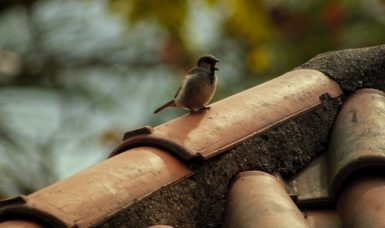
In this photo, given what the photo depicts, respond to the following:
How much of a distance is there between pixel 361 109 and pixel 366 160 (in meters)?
0.54

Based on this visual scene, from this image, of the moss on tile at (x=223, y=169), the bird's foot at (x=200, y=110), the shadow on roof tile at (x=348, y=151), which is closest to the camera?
the moss on tile at (x=223, y=169)

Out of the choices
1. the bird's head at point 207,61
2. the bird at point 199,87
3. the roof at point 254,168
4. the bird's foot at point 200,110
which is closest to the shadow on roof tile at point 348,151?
the roof at point 254,168

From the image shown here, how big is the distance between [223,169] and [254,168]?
0.55 ft

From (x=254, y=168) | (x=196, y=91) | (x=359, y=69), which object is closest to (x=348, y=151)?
(x=254, y=168)

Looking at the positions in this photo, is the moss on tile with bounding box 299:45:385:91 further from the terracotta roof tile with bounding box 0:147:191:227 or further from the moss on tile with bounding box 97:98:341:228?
the terracotta roof tile with bounding box 0:147:191:227

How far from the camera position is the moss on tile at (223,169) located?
3.35m

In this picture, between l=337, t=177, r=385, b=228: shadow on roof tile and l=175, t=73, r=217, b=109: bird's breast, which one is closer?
l=337, t=177, r=385, b=228: shadow on roof tile

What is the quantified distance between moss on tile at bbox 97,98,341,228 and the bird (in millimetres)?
624

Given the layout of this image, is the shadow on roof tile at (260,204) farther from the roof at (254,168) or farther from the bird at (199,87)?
the bird at (199,87)

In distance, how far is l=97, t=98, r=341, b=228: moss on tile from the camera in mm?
3346

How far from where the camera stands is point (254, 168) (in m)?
3.82

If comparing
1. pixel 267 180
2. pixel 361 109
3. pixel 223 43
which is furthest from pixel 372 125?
pixel 223 43

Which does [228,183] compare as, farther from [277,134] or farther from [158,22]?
[158,22]

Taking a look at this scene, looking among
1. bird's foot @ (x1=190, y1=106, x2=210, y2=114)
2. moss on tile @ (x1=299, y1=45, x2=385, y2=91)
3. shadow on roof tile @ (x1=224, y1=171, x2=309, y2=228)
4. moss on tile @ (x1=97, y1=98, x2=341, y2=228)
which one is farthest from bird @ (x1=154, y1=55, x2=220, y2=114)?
shadow on roof tile @ (x1=224, y1=171, x2=309, y2=228)
